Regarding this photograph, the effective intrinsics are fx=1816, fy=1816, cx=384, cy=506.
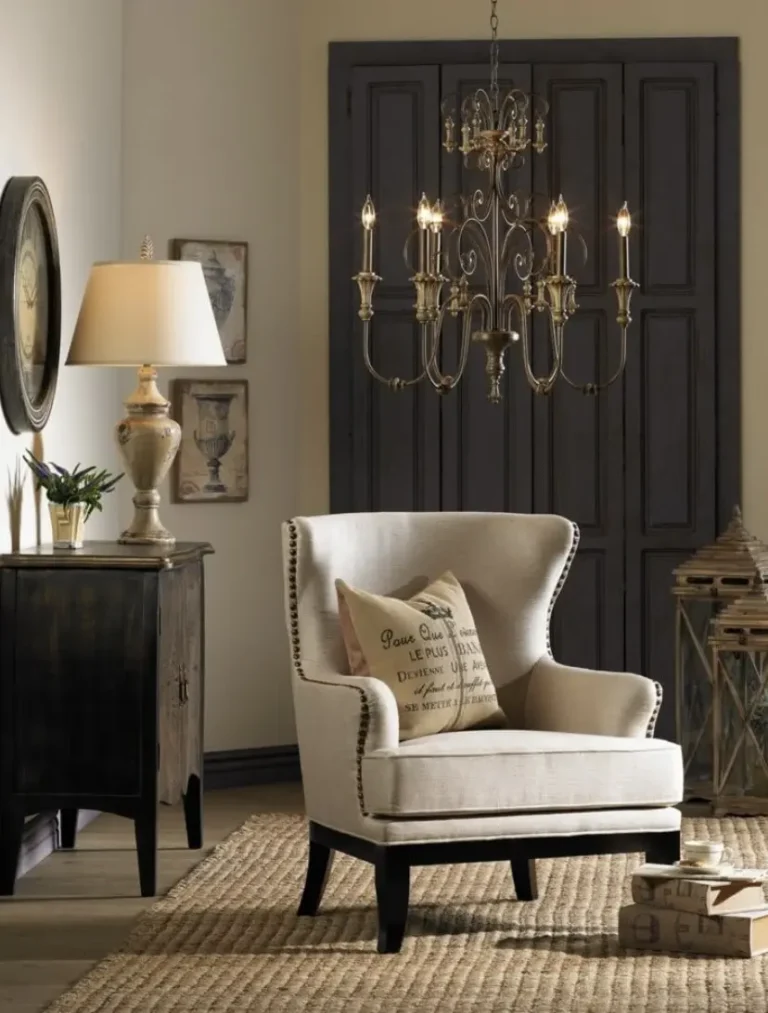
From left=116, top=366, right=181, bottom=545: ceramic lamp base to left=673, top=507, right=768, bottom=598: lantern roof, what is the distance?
177cm

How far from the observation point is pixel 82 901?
443 cm

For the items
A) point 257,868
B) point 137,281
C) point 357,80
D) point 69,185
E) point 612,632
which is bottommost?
point 257,868

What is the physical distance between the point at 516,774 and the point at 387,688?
33cm

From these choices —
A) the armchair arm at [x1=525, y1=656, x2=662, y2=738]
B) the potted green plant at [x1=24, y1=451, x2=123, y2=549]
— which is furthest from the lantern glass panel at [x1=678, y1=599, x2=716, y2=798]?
the potted green plant at [x1=24, y1=451, x2=123, y2=549]

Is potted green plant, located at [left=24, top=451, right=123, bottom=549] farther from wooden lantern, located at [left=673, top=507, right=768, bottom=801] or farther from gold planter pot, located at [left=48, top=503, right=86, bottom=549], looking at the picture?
wooden lantern, located at [left=673, top=507, right=768, bottom=801]

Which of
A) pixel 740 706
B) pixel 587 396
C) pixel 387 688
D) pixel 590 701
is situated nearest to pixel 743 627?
pixel 740 706

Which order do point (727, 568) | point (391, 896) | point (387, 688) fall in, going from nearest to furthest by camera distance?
point (391, 896)
point (387, 688)
point (727, 568)

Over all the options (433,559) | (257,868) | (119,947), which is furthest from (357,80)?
(119,947)

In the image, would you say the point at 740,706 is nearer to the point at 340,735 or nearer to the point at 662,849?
the point at 662,849

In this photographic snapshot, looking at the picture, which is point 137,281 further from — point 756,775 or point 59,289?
point 756,775

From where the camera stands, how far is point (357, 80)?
637 centimetres

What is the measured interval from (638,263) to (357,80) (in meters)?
1.17

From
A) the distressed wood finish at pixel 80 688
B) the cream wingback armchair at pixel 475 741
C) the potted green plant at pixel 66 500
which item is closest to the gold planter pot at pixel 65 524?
the potted green plant at pixel 66 500

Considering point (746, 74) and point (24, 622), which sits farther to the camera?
point (746, 74)
